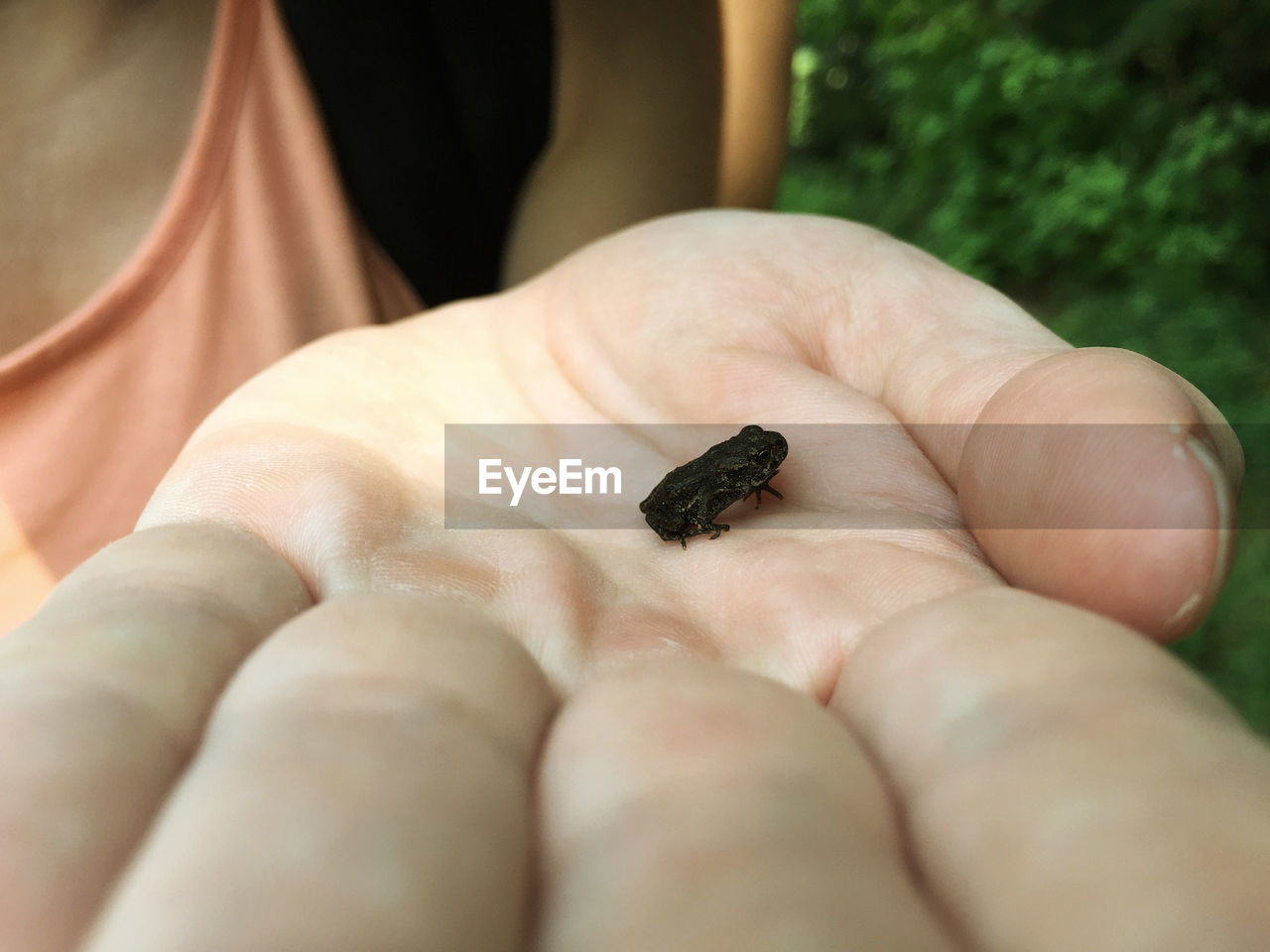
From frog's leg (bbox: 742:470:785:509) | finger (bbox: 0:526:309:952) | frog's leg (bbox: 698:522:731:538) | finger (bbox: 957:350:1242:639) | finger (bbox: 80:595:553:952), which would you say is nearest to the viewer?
finger (bbox: 80:595:553:952)

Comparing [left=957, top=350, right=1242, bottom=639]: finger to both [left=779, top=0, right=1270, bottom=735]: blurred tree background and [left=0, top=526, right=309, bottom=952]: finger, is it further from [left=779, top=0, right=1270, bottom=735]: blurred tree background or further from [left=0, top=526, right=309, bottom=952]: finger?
[left=779, top=0, right=1270, bottom=735]: blurred tree background

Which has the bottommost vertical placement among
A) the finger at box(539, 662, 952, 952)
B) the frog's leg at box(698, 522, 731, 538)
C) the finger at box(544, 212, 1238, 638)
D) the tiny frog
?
the frog's leg at box(698, 522, 731, 538)

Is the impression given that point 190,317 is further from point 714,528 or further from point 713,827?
point 713,827

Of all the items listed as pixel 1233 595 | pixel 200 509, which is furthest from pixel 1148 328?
pixel 200 509

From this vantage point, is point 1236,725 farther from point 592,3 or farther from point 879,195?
point 879,195

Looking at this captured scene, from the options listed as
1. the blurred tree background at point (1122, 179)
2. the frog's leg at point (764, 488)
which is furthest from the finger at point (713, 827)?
the blurred tree background at point (1122, 179)

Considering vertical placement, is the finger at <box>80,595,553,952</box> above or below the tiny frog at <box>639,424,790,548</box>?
above

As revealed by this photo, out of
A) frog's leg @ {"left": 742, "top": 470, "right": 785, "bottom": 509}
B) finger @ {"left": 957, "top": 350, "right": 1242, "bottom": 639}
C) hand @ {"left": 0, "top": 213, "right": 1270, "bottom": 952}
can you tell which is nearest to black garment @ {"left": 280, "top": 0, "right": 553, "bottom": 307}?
hand @ {"left": 0, "top": 213, "right": 1270, "bottom": 952}

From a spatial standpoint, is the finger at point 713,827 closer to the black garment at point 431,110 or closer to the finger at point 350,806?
the finger at point 350,806
